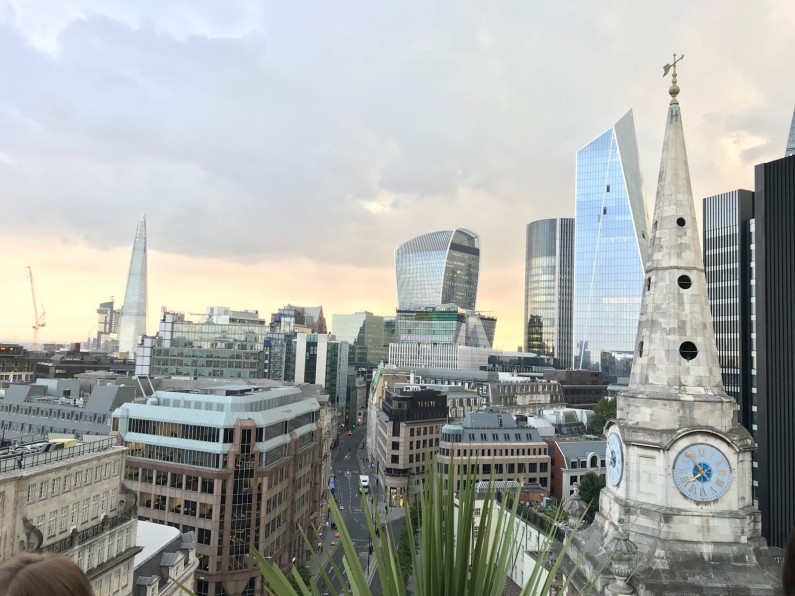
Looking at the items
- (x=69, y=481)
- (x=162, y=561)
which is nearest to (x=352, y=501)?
(x=162, y=561)

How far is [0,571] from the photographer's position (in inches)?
191

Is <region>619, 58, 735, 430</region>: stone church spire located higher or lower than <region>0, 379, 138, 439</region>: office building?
higher

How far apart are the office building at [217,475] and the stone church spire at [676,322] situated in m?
53.5

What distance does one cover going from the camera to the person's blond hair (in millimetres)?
4750

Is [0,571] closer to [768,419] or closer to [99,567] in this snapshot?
[99,567]

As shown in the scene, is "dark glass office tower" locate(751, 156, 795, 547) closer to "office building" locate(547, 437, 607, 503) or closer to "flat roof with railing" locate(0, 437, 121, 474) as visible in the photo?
"office building" locate(547, 437, 607, 503)

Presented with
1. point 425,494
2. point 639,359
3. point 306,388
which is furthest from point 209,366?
point 425,494

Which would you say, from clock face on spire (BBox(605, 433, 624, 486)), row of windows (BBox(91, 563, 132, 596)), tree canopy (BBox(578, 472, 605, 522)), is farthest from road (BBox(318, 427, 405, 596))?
clock face on spire (BBox(605, 433, 624, 486))

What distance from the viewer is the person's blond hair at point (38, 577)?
4.75 m

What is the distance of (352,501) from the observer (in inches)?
4323

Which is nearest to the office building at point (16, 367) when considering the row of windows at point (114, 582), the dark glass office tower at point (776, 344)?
the row of windows at point (114, 582)

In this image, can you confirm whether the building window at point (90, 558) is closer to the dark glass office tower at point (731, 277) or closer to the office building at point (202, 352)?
the dark glass office tower at point (731, 277)

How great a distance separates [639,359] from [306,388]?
93.7 meters

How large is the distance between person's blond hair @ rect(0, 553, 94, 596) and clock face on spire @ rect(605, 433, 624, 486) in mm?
22299
